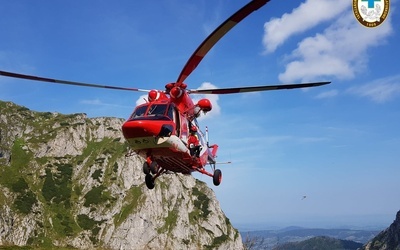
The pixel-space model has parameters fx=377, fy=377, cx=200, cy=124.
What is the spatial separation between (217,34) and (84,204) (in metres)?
171

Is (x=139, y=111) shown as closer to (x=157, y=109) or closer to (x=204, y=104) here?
(x=157, y=109)

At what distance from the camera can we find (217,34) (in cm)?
1404

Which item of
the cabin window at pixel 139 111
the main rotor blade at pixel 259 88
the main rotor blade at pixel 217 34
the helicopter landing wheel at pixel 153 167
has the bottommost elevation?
the helicopter landing wheel at pixel 153 167

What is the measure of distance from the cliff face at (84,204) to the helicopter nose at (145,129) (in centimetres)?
14482

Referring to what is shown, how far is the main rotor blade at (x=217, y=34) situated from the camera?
12.2 m

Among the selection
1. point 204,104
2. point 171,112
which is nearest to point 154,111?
point 171,112

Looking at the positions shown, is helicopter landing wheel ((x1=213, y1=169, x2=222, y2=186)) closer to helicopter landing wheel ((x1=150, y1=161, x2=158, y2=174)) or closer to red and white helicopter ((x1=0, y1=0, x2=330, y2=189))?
red and white helicopter ((x1=0, y1=0, x2=330, y2=189))

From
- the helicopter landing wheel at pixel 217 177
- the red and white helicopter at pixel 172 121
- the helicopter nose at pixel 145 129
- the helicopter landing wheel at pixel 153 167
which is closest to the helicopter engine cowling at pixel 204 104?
the red and white helicopter at pixel 172 121

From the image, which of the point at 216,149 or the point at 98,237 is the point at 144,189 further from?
the point at 216,149

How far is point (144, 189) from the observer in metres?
191

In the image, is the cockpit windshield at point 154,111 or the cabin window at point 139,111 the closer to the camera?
the cockpit windshield at point 154,111

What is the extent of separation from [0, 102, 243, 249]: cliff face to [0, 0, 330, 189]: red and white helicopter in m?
142

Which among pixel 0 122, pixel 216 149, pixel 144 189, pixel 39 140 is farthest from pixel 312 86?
pixel 0 122

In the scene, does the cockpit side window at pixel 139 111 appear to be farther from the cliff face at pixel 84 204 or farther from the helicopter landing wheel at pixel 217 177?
the cliff face at pixel 84 204
